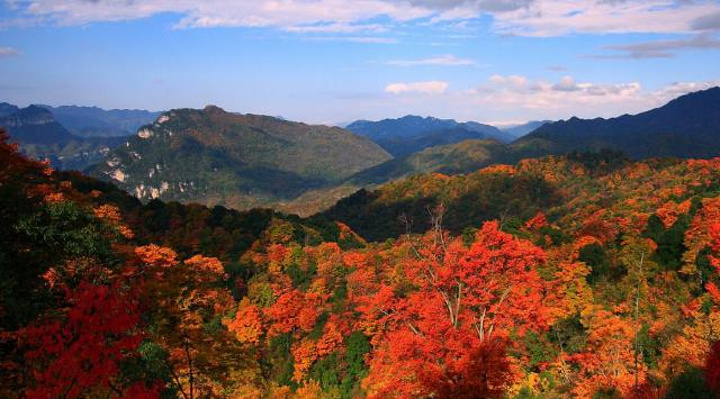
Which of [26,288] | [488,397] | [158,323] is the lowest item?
[488,397]

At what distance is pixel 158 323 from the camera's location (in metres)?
23.0

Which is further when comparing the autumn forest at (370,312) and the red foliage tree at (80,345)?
the autumn forest at (370,312)

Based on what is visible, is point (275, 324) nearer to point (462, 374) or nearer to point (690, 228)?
point (462, 374)

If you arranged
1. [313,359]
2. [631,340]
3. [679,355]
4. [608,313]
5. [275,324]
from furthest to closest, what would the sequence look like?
[275,324] < [313,359] < [608,313] < [631,340] < [679,355]

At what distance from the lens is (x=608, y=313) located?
43.9 meters

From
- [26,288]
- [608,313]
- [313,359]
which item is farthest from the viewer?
[313,359]

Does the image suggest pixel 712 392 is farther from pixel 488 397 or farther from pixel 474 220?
pixel 474 220

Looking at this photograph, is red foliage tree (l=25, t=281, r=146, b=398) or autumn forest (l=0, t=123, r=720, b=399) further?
autumn forest (l=0, t=123, r=720, b=399)

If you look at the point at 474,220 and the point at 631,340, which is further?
the point at 474,220

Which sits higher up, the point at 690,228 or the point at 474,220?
the point at 690,228

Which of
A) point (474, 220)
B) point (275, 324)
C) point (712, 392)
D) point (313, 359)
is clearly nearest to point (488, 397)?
point (712, 392)

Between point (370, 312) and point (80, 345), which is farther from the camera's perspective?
point (370, 312)

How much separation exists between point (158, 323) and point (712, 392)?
24681 millimetres

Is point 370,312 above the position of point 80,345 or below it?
below
